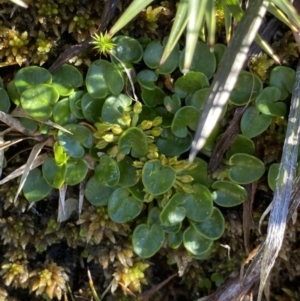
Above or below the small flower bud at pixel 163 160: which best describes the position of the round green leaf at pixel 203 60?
above

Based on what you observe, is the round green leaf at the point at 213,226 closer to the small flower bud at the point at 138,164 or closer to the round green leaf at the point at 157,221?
the round green leaf at the point at 157,221

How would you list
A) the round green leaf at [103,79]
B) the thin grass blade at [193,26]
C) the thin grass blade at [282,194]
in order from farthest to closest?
the round green leaf at [103,79], the thin grass blade at [282,194], the thin grass blade at [193,26]

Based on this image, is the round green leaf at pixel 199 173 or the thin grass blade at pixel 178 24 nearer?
the thin grass blade at pixel 178 24

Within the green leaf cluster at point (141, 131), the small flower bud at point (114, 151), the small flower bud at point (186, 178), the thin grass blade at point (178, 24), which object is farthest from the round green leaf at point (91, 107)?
the thin grass blade at point (178, 24)

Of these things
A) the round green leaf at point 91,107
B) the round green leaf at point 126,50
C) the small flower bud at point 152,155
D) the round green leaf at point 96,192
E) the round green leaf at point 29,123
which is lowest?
the round green leaf at point 96,192

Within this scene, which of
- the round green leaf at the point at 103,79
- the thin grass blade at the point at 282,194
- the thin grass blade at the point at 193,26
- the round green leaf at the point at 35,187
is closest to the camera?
the thin grass blade at the point at 193,26

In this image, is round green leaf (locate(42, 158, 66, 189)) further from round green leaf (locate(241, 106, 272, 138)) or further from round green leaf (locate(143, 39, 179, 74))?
round green leaf (locate(241, 106, 272, 138))

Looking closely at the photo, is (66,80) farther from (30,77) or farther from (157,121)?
(157,121)

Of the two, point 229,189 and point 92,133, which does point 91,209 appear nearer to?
point 92,133
